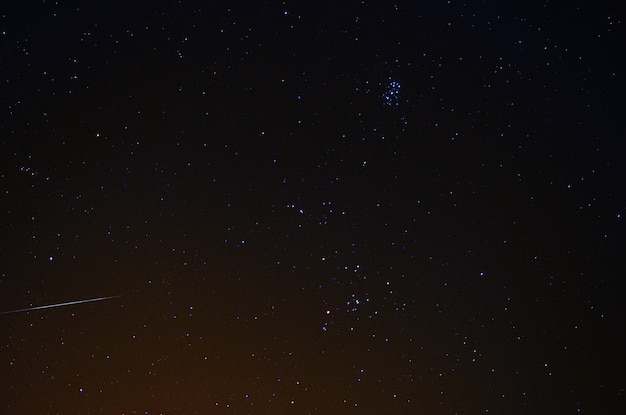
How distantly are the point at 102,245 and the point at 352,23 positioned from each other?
47cm

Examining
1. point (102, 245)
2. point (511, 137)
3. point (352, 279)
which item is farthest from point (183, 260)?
point (511, 137)

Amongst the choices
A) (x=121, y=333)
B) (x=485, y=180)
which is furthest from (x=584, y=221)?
(x=121, y=333)

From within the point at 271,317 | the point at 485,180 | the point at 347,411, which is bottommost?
the point at 347,411

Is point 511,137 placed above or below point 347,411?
above

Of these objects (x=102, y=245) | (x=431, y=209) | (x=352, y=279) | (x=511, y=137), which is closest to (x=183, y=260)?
(x=102, y=245)

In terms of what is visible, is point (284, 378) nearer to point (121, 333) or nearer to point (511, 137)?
point (121, 333)

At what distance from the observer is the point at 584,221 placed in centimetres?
84

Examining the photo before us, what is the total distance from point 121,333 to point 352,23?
0.54m

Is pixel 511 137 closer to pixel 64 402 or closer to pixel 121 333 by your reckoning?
pixel 121 333

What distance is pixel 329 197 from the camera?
85 centimetres

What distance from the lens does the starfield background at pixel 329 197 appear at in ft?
2.74

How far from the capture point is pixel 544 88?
831 millimetres

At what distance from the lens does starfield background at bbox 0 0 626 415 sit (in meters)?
0.83

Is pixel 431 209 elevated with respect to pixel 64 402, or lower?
elevated
